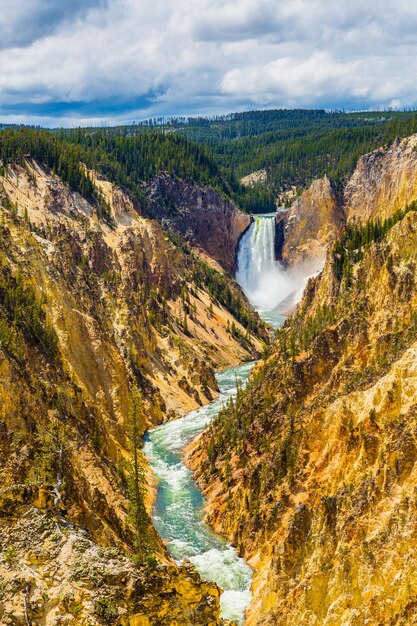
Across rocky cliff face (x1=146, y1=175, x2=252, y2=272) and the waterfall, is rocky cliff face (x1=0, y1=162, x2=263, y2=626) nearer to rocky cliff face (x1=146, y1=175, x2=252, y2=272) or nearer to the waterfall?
the waterfall

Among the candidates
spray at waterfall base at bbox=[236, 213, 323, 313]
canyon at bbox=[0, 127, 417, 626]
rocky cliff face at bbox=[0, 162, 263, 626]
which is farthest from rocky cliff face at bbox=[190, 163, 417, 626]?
spray at waterfall base at bbox=[236, 213, 323, 313]

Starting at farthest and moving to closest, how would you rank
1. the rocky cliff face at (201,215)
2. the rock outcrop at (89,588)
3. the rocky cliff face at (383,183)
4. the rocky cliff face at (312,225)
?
the rocky cliff face at (201,215)
the rocky cliff face at (312,225)
the rocky cliff face at (383,183)
the rock outcrop at (89,588)

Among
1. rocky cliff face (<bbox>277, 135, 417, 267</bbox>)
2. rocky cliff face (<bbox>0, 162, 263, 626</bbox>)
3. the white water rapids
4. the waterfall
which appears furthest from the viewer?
the waterfall

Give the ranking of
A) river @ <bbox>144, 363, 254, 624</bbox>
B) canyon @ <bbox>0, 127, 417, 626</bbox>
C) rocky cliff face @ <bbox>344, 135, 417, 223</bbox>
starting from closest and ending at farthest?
1. canyon @ <bbox>0, 127, 417, 626</bbox>
2. river @ <bbox>144, 363, 254, 624</bbox>
3. rocky cliff face @ <bbox>344, 135, 417, 223</bbox>

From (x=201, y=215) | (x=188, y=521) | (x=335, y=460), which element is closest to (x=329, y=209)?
(x=201, y=215)

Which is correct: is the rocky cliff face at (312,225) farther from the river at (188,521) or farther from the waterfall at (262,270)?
the river at (188,521)

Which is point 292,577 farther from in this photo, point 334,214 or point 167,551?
point 334,214

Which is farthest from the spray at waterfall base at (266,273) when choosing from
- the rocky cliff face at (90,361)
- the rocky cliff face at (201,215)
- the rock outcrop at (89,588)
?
the rock outcrop at (89,588)
